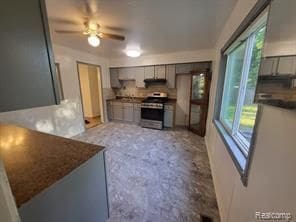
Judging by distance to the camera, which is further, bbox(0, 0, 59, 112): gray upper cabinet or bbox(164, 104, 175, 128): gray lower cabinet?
bbox(164, 104, 175, 128): gray lower cabinet

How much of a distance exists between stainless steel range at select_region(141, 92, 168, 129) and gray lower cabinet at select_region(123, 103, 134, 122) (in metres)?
0.52

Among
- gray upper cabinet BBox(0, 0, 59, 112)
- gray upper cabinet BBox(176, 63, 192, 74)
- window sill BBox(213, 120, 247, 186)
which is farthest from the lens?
gray upper cabinet BBox(176, 63, 192, 74)

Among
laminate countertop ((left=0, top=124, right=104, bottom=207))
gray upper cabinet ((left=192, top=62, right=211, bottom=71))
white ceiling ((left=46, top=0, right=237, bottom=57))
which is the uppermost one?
white ceiling ((left=46, top=0, right=237, bottom=57))

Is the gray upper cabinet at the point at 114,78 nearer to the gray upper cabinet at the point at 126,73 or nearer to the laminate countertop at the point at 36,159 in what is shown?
the gray upper cabinet at the point at 126,73

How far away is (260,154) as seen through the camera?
2.85 ft

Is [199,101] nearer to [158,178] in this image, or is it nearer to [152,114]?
[152,114]

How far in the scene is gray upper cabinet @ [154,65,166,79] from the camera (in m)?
4.45

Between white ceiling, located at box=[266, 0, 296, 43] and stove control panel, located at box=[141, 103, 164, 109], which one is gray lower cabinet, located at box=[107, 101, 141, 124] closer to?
stove control panel, located at box=[141, 103, 164, 109]

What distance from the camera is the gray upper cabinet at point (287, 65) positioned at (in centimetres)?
60

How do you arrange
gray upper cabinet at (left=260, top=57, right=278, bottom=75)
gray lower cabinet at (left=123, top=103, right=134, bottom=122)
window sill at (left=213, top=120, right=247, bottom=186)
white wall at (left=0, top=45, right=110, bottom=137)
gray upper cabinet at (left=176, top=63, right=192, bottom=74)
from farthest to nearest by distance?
gray lower cabinet at (left=123, top=103, right=134, bottom=122) < gray upper cabinet at (left=176, top=63, right=192, bottom=74) < white wall at (left=0, top=45, right=110, bottom=137) < window sill at (left=213, top=120, right=247, bottom=186) < gray upper cabinet at (left=260, top=57, right=278, bottom=75)

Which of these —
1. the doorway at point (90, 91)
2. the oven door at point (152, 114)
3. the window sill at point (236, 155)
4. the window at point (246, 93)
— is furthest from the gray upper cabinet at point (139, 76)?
the window sill at point (236, 155)

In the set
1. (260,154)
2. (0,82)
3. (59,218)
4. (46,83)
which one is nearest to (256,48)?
(260,154)

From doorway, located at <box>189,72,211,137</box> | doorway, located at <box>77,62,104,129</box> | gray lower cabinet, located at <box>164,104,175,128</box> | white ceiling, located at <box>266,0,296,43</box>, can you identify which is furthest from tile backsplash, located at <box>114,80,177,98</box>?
white ceiling, located at <box>266,0,296,43</box>

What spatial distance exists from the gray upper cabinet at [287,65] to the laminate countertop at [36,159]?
4.58 feet
